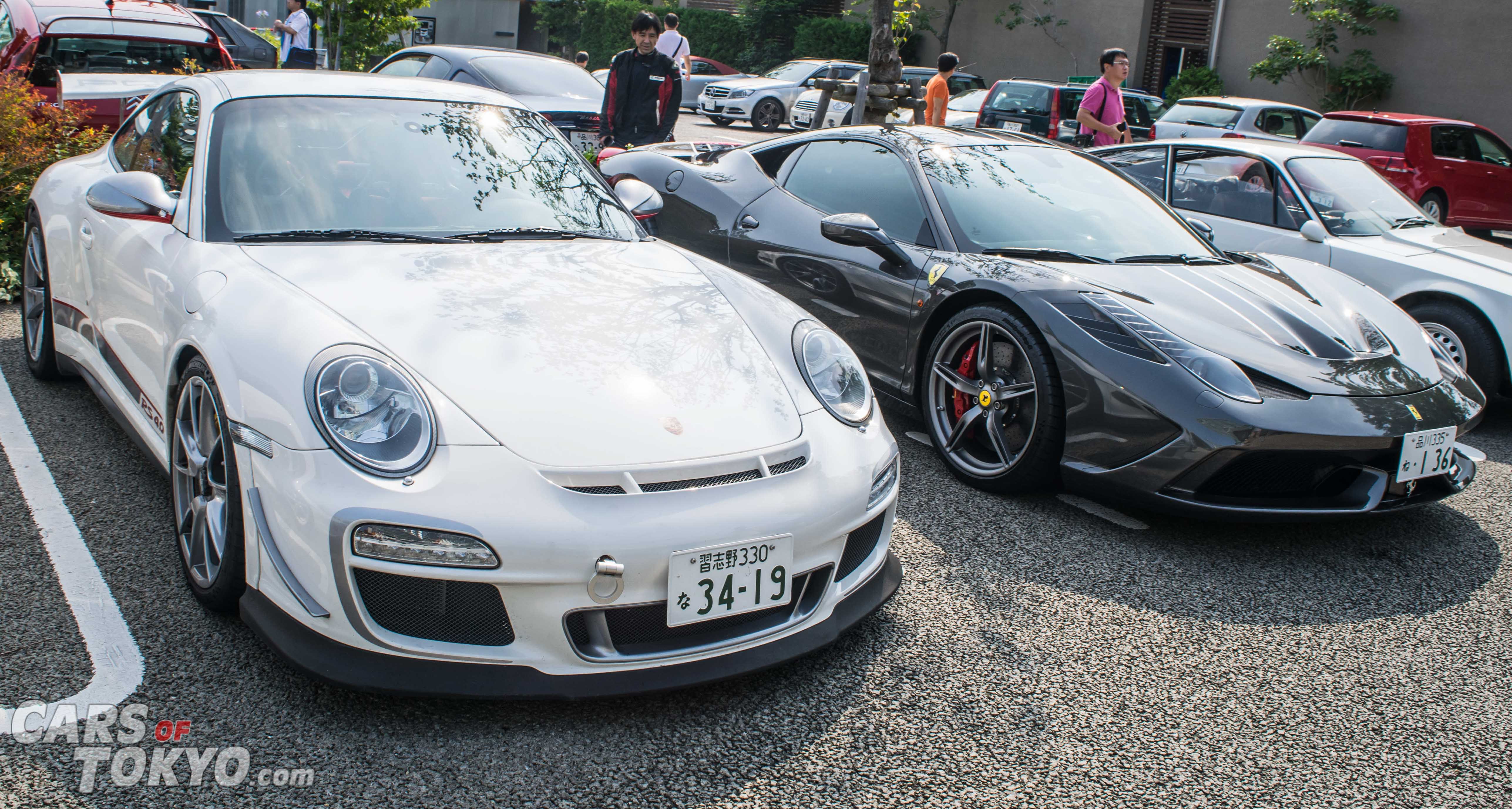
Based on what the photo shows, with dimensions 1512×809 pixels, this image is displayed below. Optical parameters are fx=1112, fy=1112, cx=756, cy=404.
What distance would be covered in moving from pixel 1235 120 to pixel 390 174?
1292 cm

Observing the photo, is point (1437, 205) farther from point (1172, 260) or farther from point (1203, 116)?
point (1172, 260)

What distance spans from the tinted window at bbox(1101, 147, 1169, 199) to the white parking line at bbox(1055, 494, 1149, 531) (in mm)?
3059

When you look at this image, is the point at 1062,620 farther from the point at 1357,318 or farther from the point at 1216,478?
the point at 1357,318

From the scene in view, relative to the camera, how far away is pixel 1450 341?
5.41 metres

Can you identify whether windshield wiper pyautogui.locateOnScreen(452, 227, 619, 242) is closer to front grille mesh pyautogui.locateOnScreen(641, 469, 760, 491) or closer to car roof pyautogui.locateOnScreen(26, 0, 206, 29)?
front grille mesh pyautogui.locateOnScreen(641, 469, 760, 491)

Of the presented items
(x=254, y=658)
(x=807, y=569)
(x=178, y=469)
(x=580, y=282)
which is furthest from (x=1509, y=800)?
(x=178, y=469)

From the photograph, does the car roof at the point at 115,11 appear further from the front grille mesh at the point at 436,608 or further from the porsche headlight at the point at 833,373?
the front grille mesh at the point at 436,608

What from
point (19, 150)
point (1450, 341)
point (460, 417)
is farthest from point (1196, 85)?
point (460, 417)

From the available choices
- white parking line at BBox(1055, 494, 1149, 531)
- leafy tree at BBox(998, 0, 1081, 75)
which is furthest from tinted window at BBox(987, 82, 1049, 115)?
white parking line at BBox(1055, 494, 1149, 531)

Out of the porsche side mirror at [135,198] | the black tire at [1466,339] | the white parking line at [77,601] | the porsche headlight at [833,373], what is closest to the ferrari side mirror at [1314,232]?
the black tire at [1466,339]

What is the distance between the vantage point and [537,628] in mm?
2139

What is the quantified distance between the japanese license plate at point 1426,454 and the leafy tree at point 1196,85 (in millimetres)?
20605

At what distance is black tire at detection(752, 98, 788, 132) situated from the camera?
21.6 metres

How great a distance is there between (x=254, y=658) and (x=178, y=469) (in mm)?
578
